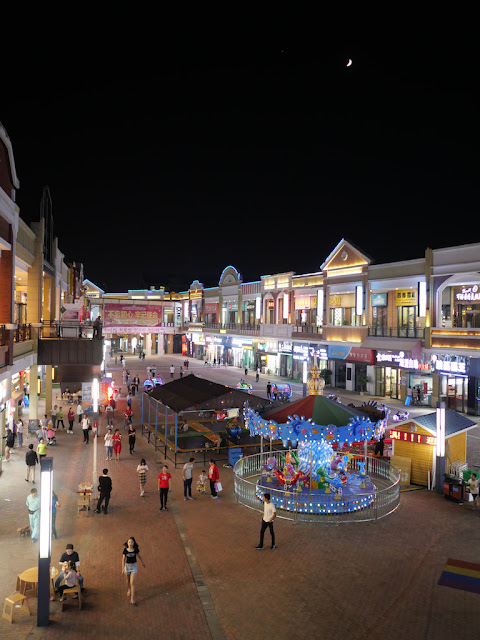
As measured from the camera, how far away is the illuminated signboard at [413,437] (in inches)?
658

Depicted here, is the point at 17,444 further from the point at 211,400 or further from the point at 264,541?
the point at 264,541

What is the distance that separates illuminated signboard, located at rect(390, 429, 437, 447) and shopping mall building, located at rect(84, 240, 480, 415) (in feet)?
44.8

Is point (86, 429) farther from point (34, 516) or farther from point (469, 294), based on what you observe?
point (469, 294)

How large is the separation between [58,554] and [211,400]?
9.56 meters

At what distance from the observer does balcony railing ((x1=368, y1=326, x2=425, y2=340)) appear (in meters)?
32.6

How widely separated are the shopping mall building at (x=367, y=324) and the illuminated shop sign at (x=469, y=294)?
6 cm

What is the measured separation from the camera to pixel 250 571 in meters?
10.7

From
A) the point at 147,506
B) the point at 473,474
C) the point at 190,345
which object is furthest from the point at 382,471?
the point at 190,345

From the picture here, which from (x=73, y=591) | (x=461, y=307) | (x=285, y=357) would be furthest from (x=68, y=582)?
(x=285, y=357)

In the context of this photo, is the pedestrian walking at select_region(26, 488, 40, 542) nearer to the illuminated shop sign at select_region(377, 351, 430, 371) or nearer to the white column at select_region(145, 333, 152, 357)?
the illuminated shop sign at select_region(377, 351, 430, 371)

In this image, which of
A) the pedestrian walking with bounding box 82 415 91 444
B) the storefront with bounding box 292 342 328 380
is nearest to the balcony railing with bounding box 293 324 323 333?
the storefront with bounding box 292 342 328 380

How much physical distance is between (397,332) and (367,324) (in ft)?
10.0

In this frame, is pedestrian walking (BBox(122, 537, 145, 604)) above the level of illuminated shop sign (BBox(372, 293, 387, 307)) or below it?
below

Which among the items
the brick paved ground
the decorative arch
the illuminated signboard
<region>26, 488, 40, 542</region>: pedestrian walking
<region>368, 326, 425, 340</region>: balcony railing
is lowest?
the brick paved ground
